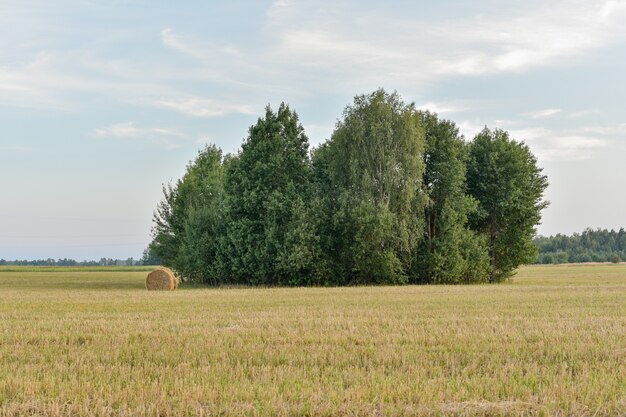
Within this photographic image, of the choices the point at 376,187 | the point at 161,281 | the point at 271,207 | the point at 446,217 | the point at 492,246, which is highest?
the point at 376,187

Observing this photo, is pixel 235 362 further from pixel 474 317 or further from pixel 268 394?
pixel 474 317

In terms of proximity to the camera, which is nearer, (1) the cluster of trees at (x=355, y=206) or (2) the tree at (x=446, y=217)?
(1) the cluster of trees at (x=355, y=206)

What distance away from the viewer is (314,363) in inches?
467

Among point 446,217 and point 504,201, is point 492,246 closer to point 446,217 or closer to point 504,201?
point 504,201

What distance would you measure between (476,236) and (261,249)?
55.2 ft

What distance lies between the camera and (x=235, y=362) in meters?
12.1

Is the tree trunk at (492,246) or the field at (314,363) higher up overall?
the tree trunk at (492,246)

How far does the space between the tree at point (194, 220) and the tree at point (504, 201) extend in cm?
2071

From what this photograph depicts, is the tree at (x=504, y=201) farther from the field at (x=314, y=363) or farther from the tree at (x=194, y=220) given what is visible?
the field at (x=314, y=363)

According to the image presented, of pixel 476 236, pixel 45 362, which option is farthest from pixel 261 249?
pixel 45 362

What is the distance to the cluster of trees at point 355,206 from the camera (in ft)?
148

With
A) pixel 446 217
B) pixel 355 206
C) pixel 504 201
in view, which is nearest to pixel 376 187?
pixel 355 206

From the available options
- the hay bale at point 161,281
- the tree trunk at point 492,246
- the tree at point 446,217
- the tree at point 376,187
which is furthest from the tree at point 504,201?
the hay bale at point 161,281

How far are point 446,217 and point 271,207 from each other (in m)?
12.9
